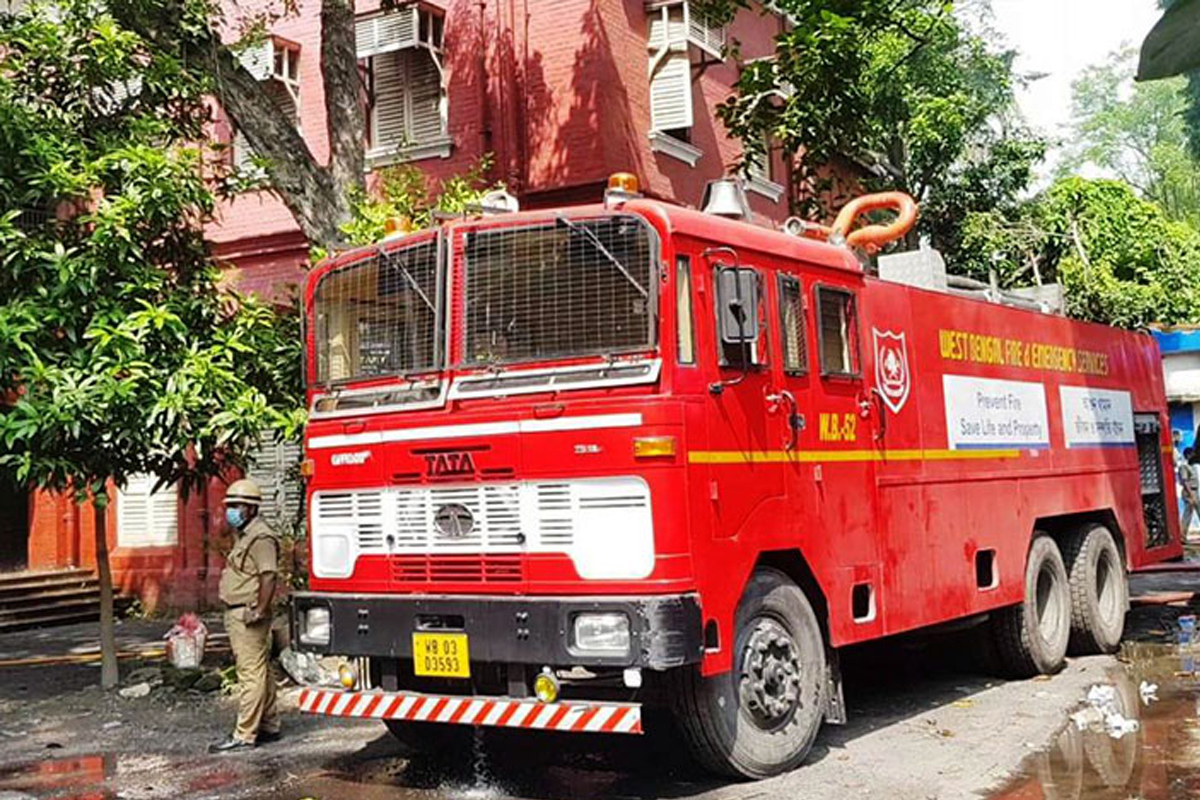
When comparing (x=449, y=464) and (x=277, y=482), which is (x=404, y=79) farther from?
(x=449, y=464)

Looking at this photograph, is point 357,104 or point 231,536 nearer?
point 357,104

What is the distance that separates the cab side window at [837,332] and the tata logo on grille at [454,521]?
2247mm

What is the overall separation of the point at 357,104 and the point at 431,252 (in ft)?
16.0

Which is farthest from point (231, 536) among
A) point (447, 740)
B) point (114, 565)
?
point (447, 740)

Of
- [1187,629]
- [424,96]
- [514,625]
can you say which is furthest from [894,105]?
[514,625]

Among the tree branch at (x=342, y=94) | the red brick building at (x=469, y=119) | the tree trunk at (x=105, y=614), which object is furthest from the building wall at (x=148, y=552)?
the tree branch at (x=342, y=94)

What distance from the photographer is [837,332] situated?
7.41 m

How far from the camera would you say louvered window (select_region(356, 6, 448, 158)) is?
14812mm

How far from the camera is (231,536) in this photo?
1550 centimetres

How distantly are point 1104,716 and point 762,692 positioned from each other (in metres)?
2.87

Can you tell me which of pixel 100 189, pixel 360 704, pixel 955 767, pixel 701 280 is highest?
pixel 100 189

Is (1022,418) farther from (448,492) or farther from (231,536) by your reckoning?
(231,536)

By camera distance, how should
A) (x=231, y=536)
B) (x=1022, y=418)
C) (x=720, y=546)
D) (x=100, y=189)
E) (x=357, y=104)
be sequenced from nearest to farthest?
(x=720, y=546), (x=1022, y=418), (x=100, y=189), (x=357, y=104), (x=231, y=536)

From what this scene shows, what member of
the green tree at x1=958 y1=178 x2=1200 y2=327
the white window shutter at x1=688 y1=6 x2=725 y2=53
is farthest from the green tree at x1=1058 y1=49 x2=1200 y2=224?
the white window shutter at x1=688 y1=6 x2=725 y2=53
